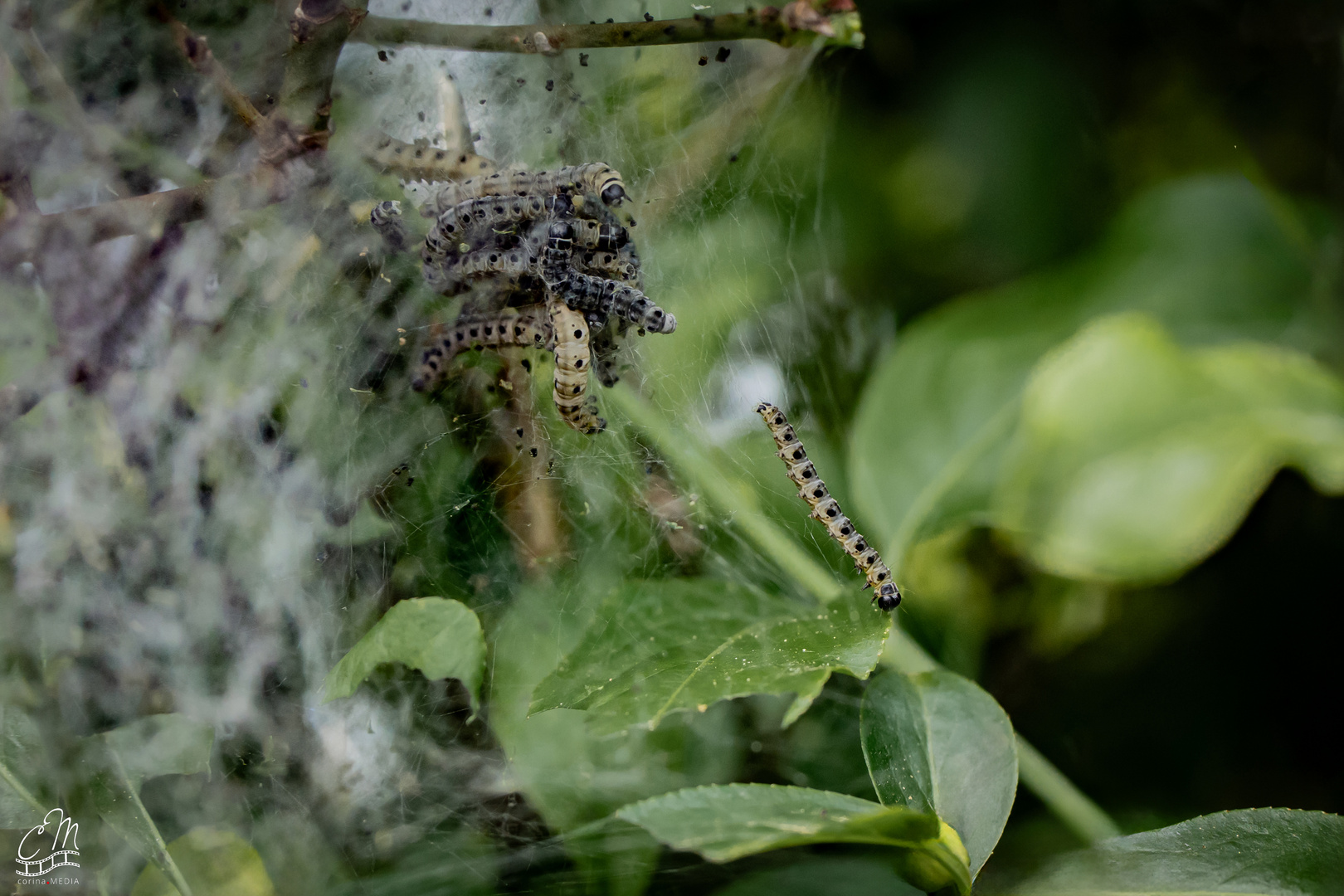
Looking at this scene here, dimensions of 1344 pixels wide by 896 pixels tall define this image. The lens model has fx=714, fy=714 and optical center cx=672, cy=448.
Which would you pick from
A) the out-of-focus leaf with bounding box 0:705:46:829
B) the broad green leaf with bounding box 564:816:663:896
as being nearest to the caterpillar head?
Answer: the broad green leaf with bounding box 564:816:663:896

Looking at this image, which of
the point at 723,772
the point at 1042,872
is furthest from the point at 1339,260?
the point at 723,772

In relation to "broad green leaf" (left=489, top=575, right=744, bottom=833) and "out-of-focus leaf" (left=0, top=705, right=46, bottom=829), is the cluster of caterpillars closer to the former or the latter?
"broad green leaf" (left=489, top=575, right=744, bottom=833)

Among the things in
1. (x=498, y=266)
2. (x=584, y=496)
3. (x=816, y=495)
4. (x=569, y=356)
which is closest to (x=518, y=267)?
(x=498, y=266)

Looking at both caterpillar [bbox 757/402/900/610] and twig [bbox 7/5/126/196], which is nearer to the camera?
caterpillar [bbox 757/402/900/610]

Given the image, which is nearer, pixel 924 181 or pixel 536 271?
Result: pixel 536 271

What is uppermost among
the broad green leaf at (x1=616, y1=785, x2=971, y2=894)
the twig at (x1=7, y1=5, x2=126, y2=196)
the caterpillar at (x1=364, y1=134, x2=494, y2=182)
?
the twig at (x1=7, y1=5, x2=126, y2=196)

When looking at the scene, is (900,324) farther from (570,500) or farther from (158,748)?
(158,748)

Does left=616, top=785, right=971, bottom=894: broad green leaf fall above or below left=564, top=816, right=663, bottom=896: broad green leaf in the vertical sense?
above
